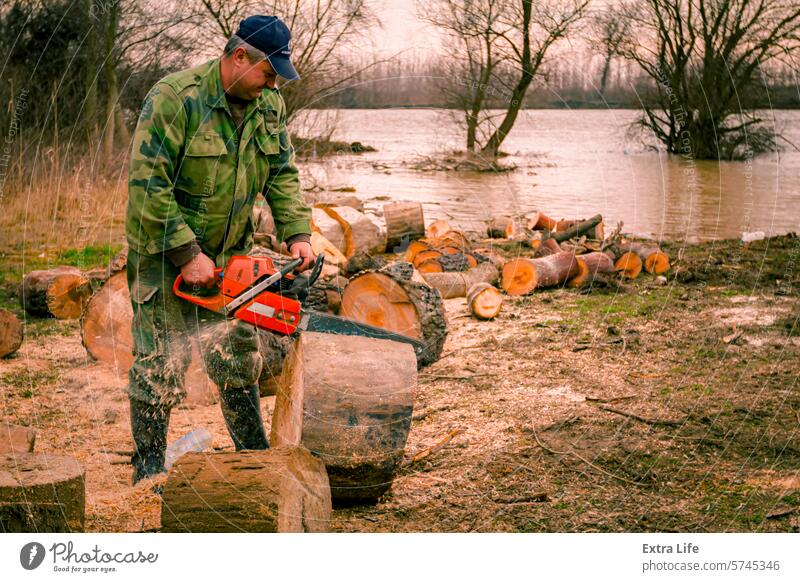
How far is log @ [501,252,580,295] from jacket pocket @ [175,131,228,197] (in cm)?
432

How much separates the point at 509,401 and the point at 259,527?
7.20 feet

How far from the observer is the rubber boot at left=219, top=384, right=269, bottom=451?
12.0 ft

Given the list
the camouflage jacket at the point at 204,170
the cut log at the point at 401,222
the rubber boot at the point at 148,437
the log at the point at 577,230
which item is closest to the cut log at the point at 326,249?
the cut log at the point at 401,222

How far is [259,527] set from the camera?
2.70 metres

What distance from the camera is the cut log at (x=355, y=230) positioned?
8.35 meters

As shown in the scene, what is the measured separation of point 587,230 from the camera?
9094 millimetres

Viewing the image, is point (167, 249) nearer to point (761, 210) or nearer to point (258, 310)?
point (258, 310)

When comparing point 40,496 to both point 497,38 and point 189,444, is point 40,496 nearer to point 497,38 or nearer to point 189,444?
point 189,444

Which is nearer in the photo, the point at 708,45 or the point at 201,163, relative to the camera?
the point at 201,163

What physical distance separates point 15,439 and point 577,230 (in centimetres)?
663

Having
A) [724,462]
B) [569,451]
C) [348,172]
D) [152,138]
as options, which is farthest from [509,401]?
[348,172]

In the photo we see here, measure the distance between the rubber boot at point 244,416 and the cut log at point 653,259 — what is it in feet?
17.1

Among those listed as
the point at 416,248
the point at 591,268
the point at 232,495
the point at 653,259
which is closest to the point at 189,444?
the point at 232,495

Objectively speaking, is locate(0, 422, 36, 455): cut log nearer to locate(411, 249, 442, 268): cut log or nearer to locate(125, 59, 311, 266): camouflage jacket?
locate(125, 59, 311, 266): camouflage jacket
